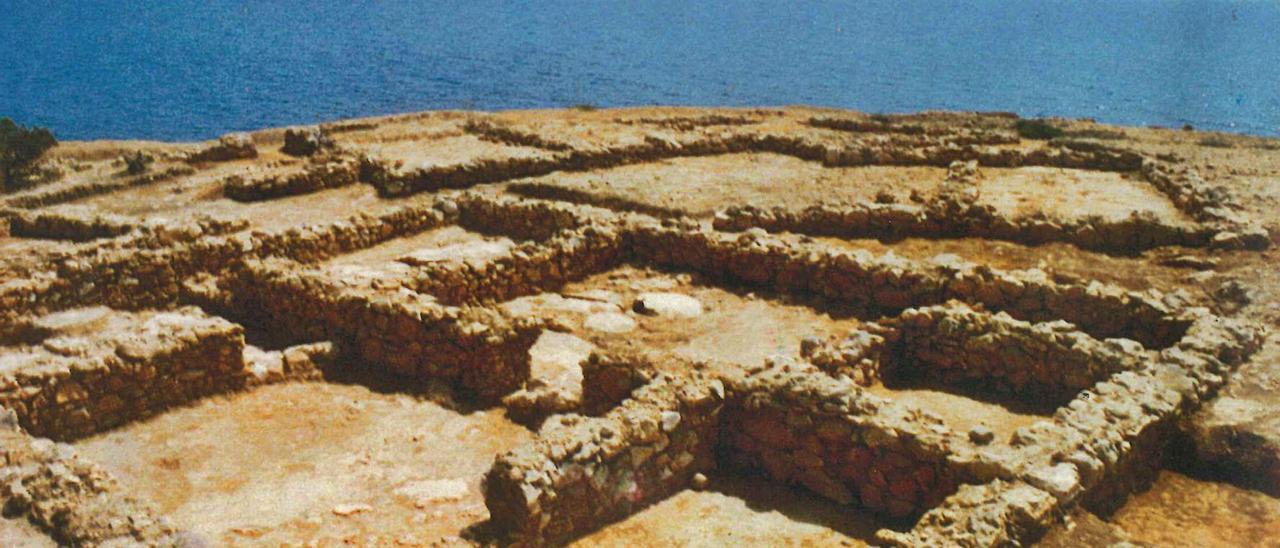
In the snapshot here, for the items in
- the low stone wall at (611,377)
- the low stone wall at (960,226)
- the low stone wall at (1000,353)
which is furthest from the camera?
the low stone wall at (960,226)

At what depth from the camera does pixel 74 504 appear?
666 centimetres

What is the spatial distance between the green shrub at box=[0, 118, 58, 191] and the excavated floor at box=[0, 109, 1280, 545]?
297 cm

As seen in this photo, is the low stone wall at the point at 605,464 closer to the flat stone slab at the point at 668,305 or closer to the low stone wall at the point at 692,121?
the flat stone slab at the point at 668,305

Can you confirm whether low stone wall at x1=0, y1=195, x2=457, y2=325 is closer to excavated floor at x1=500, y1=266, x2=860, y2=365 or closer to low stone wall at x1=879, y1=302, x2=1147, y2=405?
excavated floor at x1=500, y1=266, x2=860, y2=365

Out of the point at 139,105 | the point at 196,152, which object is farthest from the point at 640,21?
the point at 196,152

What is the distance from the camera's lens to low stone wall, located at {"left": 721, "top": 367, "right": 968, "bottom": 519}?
314 inches

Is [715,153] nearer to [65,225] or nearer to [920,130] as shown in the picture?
[920,130]

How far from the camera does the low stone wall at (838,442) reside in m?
7.96

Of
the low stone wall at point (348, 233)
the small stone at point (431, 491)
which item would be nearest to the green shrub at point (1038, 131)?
the low stone wall at point (348, 233)

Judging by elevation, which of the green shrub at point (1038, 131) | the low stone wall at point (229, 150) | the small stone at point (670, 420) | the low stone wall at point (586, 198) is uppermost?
the green shrub at point (1038, 131)

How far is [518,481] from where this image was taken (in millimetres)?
7188

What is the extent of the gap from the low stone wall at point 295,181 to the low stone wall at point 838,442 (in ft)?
43.6

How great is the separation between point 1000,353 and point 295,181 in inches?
573

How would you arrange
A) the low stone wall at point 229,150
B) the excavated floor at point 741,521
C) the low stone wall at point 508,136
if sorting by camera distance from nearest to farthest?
the excavated floor at point 741,521
the low stone wall at point 229,150
the low stone wall at point 508,136
